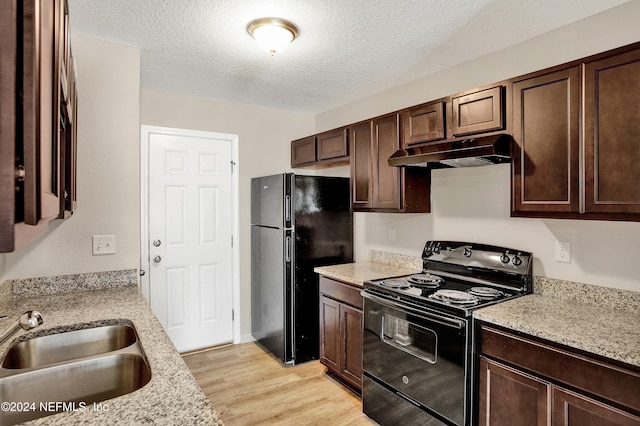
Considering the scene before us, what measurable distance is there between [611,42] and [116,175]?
294 centimetres

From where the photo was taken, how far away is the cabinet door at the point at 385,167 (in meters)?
2.67

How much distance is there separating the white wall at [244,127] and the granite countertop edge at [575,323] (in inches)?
100

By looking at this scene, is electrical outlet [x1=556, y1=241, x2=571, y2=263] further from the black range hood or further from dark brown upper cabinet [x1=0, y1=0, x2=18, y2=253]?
dark brown upper cabinet [x1=0, y1=0, x2=18, y2=253]

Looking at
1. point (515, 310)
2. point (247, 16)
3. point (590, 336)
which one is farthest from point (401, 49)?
point (590, 336)

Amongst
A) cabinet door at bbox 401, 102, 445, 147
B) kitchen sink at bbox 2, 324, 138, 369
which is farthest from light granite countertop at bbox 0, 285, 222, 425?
cabinet door at bbox 401, 102, 445, 147

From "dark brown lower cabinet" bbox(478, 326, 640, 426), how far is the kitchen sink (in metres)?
1.66

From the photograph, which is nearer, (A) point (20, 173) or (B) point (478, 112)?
(A) point (20, 173)

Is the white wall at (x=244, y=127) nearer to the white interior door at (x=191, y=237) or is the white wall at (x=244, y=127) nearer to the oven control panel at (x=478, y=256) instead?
the white interior door at (x=191, y=237)

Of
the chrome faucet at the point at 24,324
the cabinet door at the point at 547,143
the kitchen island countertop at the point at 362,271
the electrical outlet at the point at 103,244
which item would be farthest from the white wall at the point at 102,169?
the cabinet door at the point at 547,143

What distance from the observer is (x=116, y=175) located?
2250 millimetres

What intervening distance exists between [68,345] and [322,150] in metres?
2.53

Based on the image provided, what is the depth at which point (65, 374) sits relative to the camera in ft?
3.82

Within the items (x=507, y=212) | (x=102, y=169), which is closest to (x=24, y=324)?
(x=102, y=169)

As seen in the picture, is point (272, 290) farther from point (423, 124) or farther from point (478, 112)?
point (478, 112)
